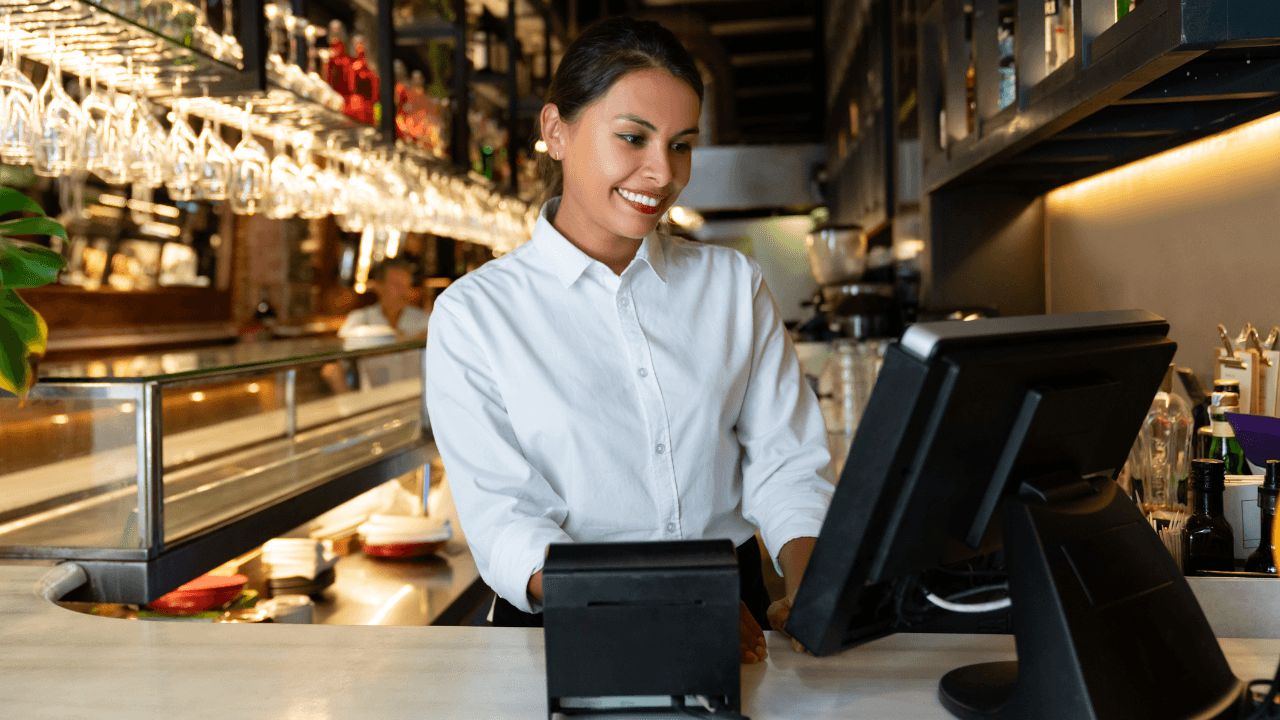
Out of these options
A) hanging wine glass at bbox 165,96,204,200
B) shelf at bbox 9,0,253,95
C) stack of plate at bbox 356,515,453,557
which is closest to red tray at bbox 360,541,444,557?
stack of plate at bbox 356,515,453,557

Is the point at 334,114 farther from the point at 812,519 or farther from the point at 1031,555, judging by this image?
the point at 1031,555

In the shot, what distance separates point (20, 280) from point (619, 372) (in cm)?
76

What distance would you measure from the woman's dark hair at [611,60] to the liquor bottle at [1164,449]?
878 millimetres

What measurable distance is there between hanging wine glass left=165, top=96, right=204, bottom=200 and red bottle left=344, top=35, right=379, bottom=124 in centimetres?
100

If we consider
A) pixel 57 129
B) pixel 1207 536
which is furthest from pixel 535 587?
pixel 57 129

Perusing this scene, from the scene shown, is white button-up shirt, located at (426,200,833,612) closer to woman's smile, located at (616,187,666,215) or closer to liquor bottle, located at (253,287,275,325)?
woman's smile, located at (616,187,666,215)

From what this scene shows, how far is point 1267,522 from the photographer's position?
49.6 inches

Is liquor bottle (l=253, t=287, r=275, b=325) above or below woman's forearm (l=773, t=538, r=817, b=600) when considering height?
above

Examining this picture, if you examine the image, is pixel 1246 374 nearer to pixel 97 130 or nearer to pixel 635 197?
pixel 635 197

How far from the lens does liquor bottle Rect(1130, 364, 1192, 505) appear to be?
1.53 metres

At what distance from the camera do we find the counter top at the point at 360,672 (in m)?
0.87

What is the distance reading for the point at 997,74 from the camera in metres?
2.39

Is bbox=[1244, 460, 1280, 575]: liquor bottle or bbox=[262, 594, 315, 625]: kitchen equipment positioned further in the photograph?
bbox=[262, 594, 315, 625]: kitchen equipment

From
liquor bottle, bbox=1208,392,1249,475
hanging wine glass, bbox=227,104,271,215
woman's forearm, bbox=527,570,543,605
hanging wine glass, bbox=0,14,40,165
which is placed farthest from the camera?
hanging wine glass, bbox=227,104,271,215
